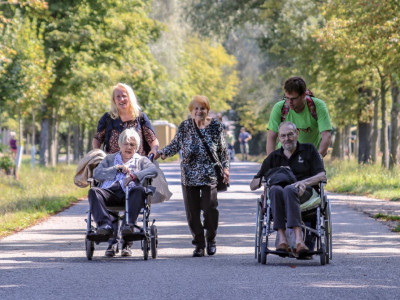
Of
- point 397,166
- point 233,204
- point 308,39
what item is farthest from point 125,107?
point 308,39

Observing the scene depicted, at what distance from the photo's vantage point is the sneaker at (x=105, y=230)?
932cm

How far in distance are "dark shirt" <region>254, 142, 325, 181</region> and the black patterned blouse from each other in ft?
3.97

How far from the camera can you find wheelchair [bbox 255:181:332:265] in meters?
9.02

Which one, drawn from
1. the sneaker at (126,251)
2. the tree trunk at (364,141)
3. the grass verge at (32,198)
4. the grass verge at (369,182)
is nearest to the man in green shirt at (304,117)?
the sneaker at (126,251)

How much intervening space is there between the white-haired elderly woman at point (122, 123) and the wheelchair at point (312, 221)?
187 centimetres

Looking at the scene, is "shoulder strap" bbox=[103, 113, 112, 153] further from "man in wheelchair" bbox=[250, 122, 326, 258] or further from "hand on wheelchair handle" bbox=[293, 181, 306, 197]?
"hand on wheelchair handle" bbox=[293, 181, 306, 197]

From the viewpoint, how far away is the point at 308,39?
3275cm

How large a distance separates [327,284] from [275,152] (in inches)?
75.1

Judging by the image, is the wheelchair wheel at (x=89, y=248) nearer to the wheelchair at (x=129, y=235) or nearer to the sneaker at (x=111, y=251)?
the wheelchair at (x=129, y=235)

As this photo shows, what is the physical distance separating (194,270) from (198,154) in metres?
1.87

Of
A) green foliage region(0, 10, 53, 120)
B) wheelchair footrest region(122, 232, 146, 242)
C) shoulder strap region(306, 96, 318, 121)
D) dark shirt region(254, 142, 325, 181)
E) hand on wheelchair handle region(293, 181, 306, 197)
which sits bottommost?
wheelchair footrest region(122, 232, 146, 242)

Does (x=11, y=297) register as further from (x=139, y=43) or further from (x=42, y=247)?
(x=139, y=43)

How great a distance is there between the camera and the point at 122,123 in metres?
10.7

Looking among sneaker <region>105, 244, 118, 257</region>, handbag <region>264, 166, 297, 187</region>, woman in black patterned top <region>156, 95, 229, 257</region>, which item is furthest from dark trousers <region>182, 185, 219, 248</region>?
handbag <region>264, 166, 297, 187</region>
